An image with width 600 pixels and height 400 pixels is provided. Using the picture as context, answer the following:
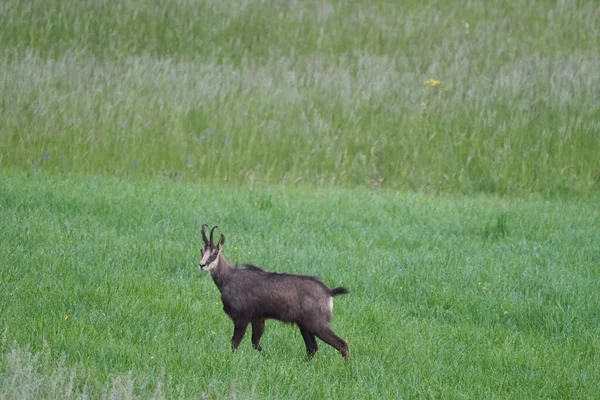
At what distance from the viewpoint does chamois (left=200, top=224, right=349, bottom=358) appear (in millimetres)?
5812

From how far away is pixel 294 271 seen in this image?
7.99 metres

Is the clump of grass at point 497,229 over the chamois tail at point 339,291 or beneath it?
beneath

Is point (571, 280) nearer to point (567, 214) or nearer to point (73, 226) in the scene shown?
point (567, 214)

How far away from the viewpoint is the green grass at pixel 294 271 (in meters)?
5.47

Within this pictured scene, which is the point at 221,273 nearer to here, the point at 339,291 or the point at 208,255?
the point at 208,255

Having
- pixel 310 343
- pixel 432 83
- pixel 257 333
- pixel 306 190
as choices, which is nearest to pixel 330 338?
pixel 310 343

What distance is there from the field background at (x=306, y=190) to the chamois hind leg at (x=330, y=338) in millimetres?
222

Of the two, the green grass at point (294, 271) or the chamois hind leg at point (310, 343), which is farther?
the chamois hind leg at point (310, 343)

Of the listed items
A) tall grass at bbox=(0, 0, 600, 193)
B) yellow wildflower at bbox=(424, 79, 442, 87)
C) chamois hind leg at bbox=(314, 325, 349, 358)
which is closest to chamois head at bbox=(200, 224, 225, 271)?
chamois hind leg at bbox=(314, 325, 349, 358)

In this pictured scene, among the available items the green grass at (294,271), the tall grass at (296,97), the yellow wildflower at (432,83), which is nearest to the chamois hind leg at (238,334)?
the green grass at (294,271)

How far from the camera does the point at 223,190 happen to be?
455 inches

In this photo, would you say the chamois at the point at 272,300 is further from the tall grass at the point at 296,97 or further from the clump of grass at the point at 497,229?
the tall grass at the point at 296,97

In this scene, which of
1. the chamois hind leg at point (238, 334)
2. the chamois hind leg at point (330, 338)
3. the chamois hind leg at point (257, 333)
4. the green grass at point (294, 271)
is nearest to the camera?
the green grass at point (294, 271)

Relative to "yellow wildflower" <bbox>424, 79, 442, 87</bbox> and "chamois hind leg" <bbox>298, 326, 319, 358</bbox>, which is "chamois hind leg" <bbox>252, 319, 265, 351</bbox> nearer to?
"chamois hind leg" <bbox>298, 326, 319, 358</bbox>
